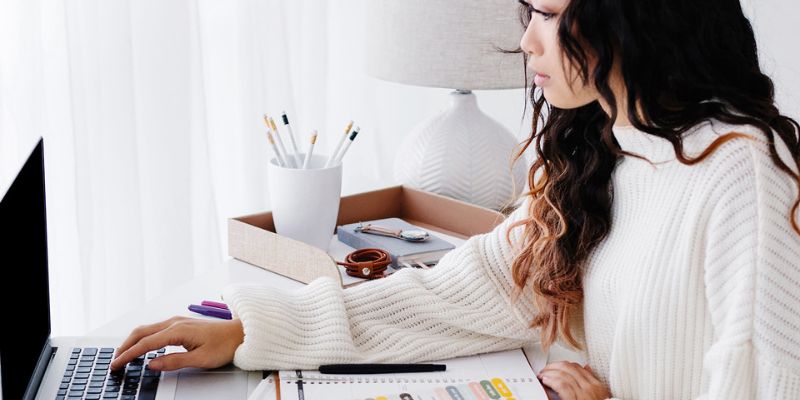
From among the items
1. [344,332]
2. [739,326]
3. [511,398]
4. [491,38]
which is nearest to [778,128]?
[739,326]

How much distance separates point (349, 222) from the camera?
1.54 m

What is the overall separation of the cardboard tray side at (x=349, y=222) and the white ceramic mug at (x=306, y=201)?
0.05 metres

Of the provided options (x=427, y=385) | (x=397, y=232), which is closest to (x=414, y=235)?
(x=397, y=232)

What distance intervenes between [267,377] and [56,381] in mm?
212

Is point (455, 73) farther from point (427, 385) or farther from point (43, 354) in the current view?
point (43, 354)

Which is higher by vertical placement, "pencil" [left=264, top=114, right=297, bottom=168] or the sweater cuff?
"pencil" [left=264, top=114, right=297, bottom=168]

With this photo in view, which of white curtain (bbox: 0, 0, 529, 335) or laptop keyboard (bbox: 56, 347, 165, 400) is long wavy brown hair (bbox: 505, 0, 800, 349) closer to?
laptop keyboard (bbox: 56, 347, 165, 400)

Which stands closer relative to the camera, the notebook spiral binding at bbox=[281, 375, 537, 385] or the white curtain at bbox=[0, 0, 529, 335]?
the notebook spiral binding at bbox=[281, 375, 537, 385]

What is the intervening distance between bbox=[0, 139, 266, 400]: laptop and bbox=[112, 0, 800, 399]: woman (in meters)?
0.02

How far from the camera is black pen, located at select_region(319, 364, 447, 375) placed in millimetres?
967

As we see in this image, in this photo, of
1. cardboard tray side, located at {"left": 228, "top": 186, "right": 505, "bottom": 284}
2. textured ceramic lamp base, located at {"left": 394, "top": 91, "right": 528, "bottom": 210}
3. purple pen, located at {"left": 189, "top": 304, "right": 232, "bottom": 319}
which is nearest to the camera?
purple pen, located at {"left": 189, "top": 304, "right": 232, "bottom": 319}

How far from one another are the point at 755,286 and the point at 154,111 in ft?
4.93

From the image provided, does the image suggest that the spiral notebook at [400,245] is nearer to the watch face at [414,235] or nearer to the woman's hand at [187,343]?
the watch face at [414,235]

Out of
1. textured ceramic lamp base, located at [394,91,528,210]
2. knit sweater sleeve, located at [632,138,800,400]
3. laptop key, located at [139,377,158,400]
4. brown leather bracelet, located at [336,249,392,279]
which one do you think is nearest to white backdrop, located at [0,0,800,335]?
textured ceramic lamp base, located at [394,91,528,210]
